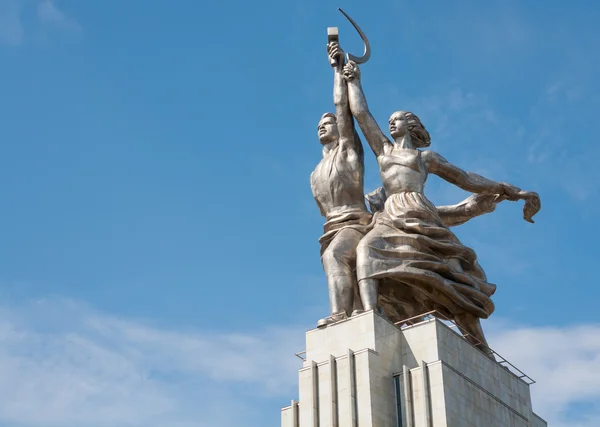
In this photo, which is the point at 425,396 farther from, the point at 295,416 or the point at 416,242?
the point at 416,242

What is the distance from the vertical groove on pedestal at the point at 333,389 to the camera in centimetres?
3292

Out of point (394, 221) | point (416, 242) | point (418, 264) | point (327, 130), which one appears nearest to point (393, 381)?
point (418, 264)

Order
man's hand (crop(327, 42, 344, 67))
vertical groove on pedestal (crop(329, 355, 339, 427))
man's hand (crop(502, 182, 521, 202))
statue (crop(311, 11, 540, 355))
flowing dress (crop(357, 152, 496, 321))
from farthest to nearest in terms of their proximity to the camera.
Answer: man's hand (crop(327, 42, 344, 67)) → man's hand (crop(502, 182, 521, 202)) → statue (crop(311, 11, 540, 355)) → flowing dress (crop(357, 152, 496, 321)) → vertical groove on pedestal (crop(329, 355, 339, 427))

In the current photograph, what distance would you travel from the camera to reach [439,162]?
38344mm

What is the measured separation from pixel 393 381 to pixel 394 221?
5.10m

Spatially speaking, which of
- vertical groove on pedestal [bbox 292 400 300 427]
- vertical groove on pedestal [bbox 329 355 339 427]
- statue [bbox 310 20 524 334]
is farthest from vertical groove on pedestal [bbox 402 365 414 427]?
vertical groove on pedestal [bbox 292 400 300 427]

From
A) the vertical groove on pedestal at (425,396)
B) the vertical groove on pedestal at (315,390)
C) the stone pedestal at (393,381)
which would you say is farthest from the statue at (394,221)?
the vertical groove on pedestal at (425,396)

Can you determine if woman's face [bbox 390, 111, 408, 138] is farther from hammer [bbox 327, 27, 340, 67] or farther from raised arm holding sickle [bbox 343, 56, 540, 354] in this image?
hammer [bbox 327, 27, 340, 67]

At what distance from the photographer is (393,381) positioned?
3366 centimetres

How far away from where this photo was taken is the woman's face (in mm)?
38500

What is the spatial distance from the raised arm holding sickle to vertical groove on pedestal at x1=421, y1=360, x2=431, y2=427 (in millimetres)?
2608

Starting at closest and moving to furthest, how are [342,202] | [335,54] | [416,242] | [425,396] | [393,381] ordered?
[425,396]
[393,381]
[416,242]
[342,202]
[335,54]

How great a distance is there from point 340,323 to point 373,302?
1.17m

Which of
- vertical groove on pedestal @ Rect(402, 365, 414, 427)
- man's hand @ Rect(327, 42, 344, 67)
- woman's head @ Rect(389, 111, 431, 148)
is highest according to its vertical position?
man's hand @ Rect(327, 42, 344, 67)
